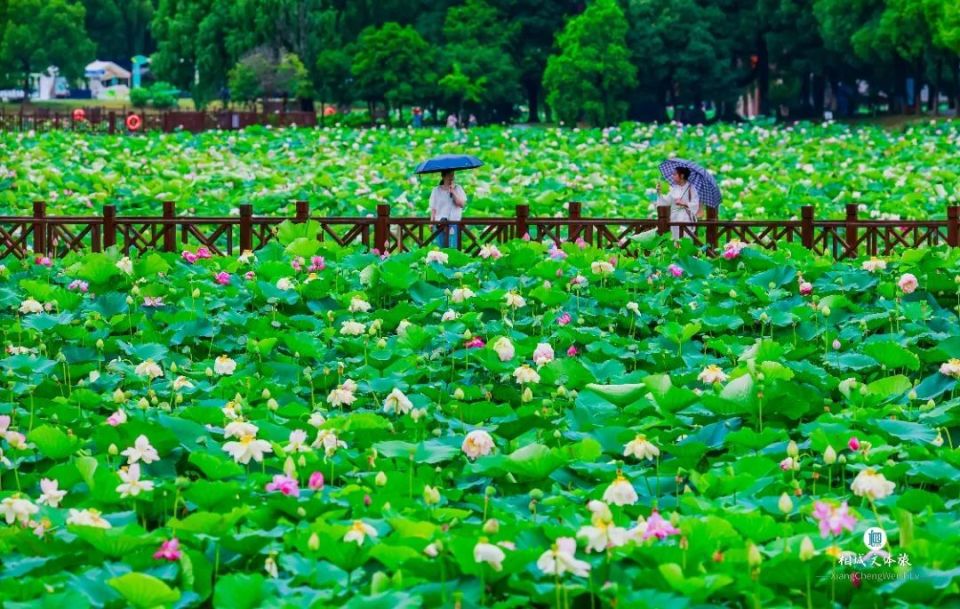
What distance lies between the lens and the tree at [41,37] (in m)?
59.5

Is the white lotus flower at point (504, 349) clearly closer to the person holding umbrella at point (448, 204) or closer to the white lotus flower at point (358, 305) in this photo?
the white lotus flower at point (358, 305)

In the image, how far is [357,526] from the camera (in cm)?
570

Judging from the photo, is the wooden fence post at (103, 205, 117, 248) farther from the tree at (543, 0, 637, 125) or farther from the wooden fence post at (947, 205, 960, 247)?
the tree at (543, 0, 637, 125)

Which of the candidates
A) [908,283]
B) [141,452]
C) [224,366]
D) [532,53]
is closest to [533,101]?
[532,53]

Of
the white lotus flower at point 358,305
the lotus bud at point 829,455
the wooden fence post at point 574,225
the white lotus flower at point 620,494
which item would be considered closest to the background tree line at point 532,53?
the wooden fence post at point 574,225

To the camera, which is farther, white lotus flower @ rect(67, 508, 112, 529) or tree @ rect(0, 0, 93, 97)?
tree @ rect(0, 0, 93, 97)

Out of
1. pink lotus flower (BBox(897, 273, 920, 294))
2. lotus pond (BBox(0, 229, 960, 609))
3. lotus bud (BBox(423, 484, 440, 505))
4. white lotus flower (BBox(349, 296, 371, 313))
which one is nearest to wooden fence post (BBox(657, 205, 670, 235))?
lotus pond (BBox(0, 229, 960, 609))

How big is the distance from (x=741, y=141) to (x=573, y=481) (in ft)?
96.9

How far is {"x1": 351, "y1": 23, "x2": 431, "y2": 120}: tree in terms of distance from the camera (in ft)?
146

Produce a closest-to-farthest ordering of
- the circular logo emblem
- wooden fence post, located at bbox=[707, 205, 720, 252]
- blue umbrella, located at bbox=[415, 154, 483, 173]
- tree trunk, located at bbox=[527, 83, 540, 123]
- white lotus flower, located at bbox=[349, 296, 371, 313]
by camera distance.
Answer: the circular logo emblem
white lotus flower, located at bbox=[349, 296, 371, 313]
wooden fence post, located at bbox=[707, 205, 720, 252]
blue umbrella, located at bbox=[415, 154, 483, 173]
tree trunk, located at bbox=[527, 83, 540, 123]

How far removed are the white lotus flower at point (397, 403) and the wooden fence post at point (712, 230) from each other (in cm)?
676

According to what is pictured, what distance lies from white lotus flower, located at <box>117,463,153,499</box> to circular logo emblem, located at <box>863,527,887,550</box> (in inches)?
93.7

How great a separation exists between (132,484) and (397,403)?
169 centimetres

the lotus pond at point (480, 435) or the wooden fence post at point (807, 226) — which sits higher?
the wooden fence post at point (807, 226)
